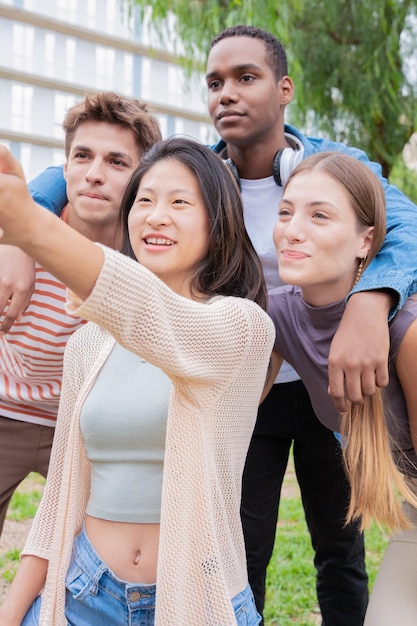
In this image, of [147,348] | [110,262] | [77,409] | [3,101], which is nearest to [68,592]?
[77,409]

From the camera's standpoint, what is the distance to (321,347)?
2105 millimetres

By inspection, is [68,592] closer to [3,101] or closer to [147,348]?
[147,348]

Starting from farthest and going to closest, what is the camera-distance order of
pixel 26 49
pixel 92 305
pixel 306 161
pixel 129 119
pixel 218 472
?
1. pixel 26 49
2. pixel 129 119
3. pixel 306 161
4. pixel 218 472
5. pixel 92 305

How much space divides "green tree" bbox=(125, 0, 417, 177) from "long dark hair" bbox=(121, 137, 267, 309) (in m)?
5.00

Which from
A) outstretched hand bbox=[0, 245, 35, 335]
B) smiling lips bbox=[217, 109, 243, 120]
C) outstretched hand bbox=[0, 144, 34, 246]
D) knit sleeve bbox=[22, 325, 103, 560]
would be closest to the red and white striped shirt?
outstretched hand bbox=[0, 245, 35, 335]

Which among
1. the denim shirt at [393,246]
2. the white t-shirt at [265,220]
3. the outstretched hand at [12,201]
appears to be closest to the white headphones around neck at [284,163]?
the white t-shirt at [265,220]

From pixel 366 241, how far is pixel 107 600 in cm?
108

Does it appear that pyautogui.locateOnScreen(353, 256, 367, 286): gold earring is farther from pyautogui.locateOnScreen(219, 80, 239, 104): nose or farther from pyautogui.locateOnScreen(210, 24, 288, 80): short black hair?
pyautogui.locateOnScreen(210, 24, 288, 80): short black hair

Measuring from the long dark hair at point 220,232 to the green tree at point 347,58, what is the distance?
16.4 ft

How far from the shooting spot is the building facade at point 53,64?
46.3 feet

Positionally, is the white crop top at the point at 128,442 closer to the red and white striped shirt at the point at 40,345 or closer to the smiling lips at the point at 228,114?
the red and white striped shirt at the point at 40,345

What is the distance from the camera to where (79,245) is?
1282 mm

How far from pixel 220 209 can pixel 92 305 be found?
2.13ft

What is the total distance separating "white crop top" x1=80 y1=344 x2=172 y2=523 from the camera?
5.61 feet
